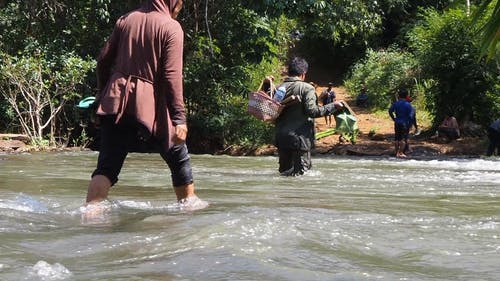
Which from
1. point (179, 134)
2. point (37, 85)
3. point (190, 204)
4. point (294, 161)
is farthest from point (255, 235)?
point (37, 85)

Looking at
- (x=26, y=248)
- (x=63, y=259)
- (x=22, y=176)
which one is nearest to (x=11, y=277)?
(x=63, y=259)

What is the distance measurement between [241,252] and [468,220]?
6.74ft

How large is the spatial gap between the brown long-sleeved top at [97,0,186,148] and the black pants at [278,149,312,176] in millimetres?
3997

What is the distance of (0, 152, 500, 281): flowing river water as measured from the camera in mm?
3510

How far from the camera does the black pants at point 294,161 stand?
8992mm

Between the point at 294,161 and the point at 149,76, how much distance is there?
13.7ft

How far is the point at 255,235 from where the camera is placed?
4.23 meters

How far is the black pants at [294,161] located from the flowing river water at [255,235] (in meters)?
1.23

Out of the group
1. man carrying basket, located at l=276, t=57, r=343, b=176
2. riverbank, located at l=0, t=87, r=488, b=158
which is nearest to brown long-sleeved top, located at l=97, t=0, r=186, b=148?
man carrying basket, located at l=276, t=57, r=343, b=176

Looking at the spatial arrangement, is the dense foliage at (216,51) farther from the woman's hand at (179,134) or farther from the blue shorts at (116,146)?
the woman's hand at (179,134)

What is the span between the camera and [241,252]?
3.82m

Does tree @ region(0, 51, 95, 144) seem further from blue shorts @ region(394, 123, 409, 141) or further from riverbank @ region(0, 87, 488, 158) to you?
blue shorts @ region(394, 123, 409, 141)

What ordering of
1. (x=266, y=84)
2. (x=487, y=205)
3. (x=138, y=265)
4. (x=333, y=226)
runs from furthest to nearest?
(x=266, y=84)
(x=487, y=205)
(x=333, y=226)
(x=138, y=265)

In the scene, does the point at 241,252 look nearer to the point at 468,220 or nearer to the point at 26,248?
the point at 26,248
